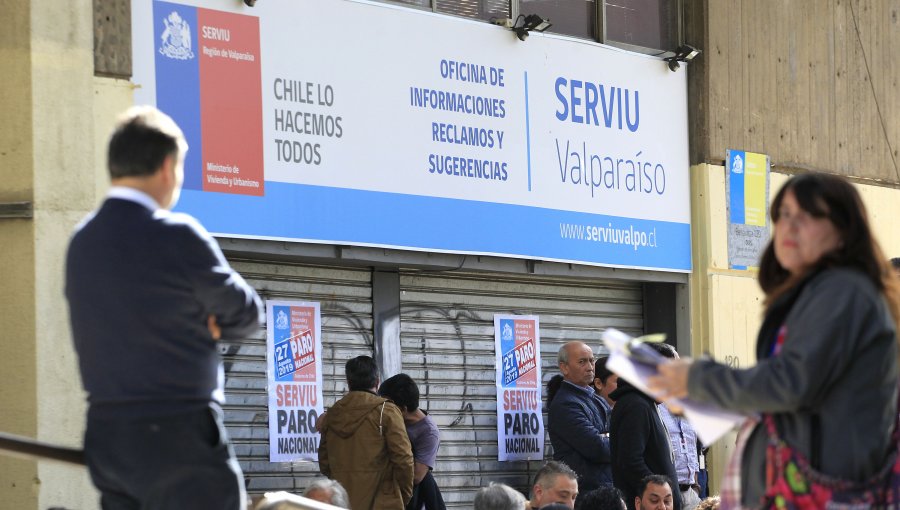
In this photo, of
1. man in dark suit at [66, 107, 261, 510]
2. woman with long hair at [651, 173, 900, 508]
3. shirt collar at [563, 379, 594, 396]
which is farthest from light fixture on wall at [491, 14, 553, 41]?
man in dark suit at [66, 107, 261, 510]

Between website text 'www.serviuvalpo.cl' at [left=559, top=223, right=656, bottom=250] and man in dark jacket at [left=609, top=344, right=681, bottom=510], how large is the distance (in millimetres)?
1684

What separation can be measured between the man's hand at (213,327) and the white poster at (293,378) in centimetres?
556

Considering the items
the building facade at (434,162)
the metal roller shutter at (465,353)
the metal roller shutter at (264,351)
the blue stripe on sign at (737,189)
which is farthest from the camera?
the blue stripe on sign at (737,189)

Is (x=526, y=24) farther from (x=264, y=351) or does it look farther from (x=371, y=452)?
(x=371, y=452)

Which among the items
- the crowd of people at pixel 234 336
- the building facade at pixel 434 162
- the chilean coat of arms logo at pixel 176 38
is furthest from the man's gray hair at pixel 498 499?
the crowd of people at pixel 234 336

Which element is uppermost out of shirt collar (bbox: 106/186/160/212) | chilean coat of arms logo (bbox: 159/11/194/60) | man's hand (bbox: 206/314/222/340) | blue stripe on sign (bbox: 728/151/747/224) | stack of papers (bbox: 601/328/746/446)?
chilean coat of arms logo (bbox: 159/11/194/60)

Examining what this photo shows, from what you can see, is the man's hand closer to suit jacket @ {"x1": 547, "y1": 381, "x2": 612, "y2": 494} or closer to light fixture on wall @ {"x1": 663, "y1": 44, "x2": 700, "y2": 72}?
suit jacket @ {"x1": 547, "y1": 381, "x2": 612, "y2": 494}

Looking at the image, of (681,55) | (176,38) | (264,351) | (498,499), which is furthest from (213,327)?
(681,55)

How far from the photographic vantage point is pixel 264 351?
9.78 meters

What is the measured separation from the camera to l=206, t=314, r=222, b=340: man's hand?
420cm

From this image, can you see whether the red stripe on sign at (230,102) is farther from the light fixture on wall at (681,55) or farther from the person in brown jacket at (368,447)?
the light fixture on wall at (681,55)

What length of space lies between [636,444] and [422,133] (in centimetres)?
246

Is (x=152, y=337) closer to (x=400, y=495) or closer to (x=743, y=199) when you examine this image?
(x=400, y=495)

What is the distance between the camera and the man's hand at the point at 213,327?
165 inches
